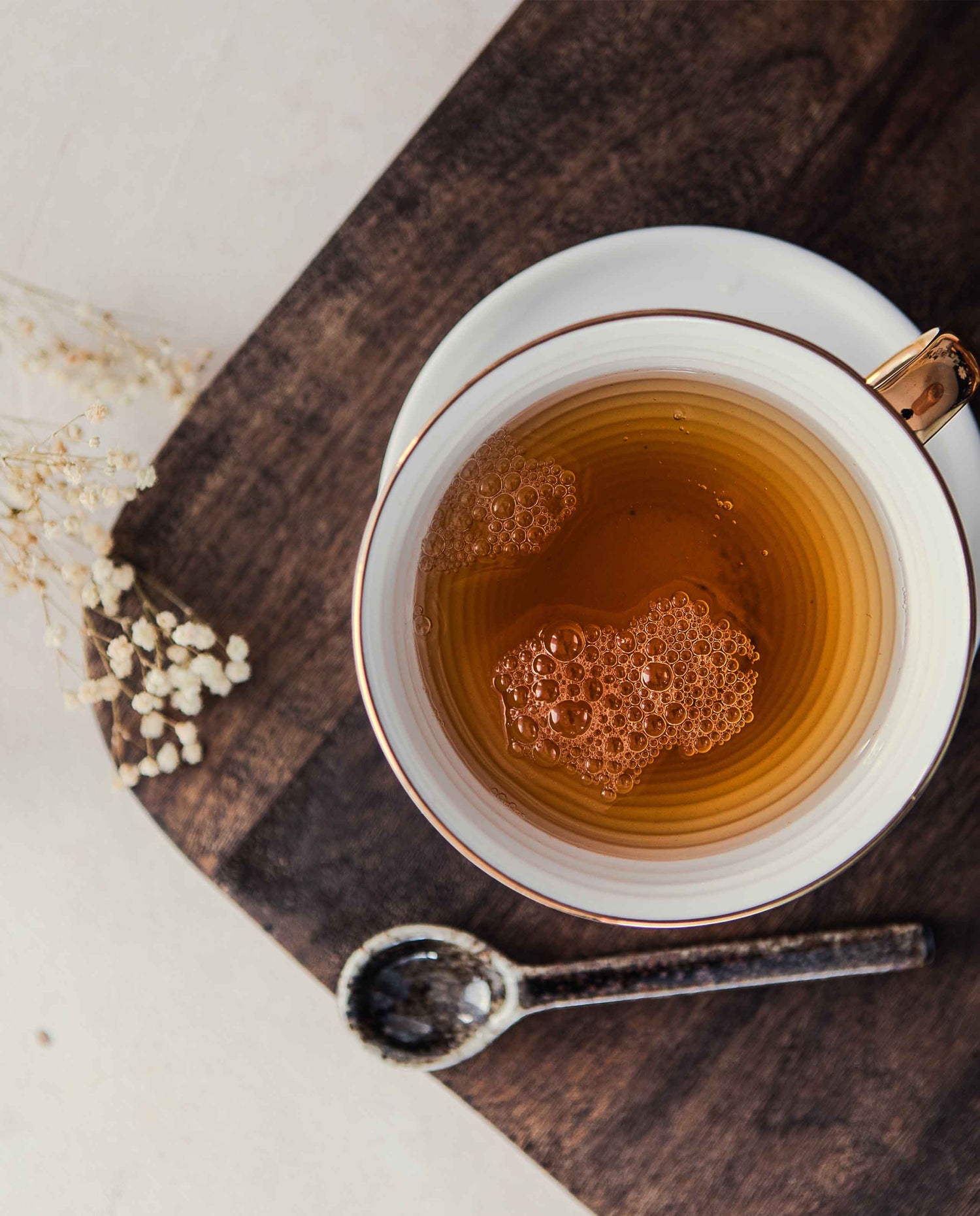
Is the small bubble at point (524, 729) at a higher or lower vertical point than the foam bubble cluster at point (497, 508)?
lower

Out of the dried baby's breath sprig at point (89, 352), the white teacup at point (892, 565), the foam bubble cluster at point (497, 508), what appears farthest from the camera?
the dried baby's breath sprig at point (89, 352)

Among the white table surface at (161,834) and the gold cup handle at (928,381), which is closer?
the gold cup handle at (928,381)

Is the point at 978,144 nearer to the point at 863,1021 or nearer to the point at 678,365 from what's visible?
the point at 678,365

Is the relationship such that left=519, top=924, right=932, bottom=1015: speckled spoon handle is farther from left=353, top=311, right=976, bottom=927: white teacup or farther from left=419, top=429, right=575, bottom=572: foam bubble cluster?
left=419, top=429, right=575, bottom=572: foam bubble cluster

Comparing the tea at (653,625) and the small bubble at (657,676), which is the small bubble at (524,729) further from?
the small bubble at (657,676)

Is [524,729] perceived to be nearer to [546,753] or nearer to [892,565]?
[546,753]

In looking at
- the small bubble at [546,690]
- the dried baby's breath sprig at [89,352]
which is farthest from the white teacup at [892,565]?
the dried baby's breath sprig at [89,352]

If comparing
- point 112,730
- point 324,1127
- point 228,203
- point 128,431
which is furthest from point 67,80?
point 324,1127

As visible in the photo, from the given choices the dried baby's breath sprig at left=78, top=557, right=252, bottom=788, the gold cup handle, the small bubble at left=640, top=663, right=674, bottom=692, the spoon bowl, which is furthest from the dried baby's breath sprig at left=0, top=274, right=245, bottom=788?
the gold cup handle
